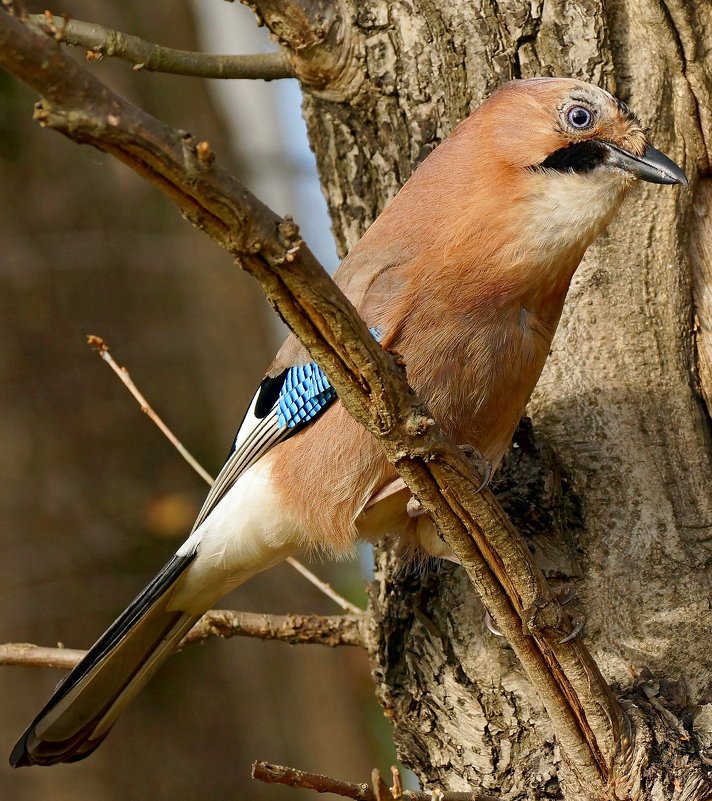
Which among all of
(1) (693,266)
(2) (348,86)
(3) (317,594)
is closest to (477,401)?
(1) (693,266)

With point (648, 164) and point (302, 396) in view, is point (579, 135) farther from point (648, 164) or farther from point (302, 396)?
point (302, 396)

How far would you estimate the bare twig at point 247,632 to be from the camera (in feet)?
10.8

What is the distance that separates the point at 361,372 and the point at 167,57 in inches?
67.2

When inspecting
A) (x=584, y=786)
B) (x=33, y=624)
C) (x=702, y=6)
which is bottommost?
(x=584, y=786)

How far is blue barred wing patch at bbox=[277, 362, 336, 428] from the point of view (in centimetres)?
326

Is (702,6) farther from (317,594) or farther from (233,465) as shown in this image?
(317,594)

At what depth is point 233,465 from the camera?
355 centimetres

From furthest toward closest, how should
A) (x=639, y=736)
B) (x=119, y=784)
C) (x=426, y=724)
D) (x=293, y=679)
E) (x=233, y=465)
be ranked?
(x=293, y=679) → (x=119, y=784) → (x=233, y=465) → (x=426, y=724) → (x=639, y=736)

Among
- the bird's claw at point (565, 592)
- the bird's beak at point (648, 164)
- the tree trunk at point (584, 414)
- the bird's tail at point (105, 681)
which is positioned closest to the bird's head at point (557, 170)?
the bird's beak at point (648, 164)

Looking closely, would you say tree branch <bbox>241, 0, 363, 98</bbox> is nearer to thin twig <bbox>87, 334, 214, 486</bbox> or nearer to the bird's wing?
the bird's wing

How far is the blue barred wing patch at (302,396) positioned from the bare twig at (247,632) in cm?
63

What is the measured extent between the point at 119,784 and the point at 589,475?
3.19 meters

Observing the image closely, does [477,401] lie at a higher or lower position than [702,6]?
lower

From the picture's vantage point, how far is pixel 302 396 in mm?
3332
